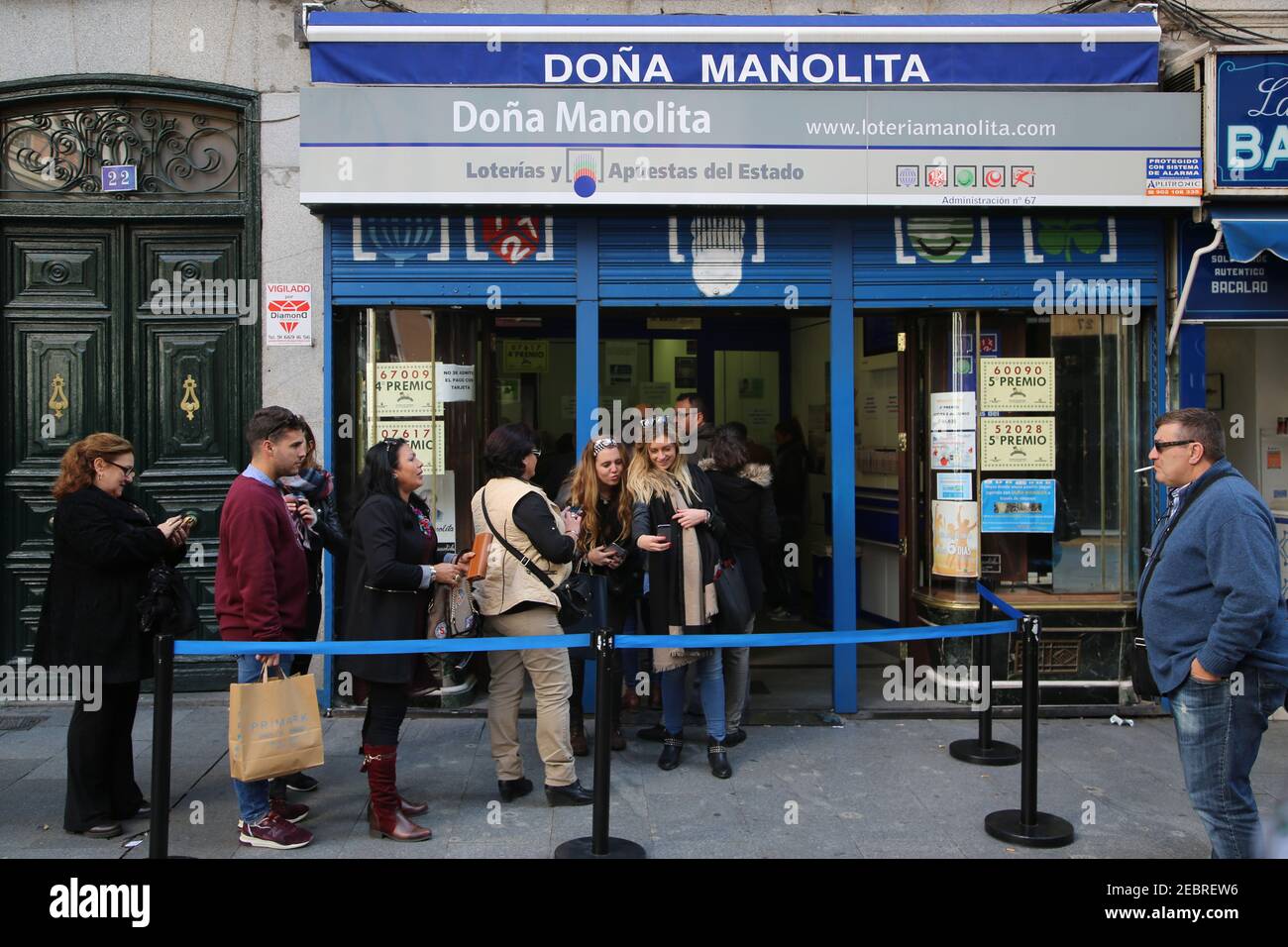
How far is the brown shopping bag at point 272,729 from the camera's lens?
15.3 ft

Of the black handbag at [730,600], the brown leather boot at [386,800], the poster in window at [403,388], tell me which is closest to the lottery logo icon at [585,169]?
the poster in window at [403,388]

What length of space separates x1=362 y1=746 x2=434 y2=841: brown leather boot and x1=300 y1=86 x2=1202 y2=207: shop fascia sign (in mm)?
3487

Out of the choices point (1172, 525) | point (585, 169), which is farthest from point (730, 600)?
point (585, 169)

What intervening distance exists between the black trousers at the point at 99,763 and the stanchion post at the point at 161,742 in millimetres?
918

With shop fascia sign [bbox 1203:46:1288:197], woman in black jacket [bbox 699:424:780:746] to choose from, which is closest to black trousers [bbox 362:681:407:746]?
woman in black jacket [bbox 699:424:780:746]

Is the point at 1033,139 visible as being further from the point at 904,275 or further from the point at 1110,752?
the point at 1110,752

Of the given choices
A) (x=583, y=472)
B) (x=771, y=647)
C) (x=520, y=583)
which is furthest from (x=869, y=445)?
(x=520, y=583)

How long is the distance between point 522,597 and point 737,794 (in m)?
1.60

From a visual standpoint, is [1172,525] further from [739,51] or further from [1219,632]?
[739,51]

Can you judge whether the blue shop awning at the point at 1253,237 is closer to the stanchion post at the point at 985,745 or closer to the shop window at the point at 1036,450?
the shop window at the point at 1036,450

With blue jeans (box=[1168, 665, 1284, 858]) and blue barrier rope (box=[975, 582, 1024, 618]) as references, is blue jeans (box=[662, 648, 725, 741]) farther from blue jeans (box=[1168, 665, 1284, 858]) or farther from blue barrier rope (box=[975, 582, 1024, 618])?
blue jeans (box=[1168, 665, 1284, 858])

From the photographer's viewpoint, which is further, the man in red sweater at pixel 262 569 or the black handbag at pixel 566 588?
the black handbag at pixel 566 588

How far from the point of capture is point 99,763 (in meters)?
5.24

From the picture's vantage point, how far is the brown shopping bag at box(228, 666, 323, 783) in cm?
467
